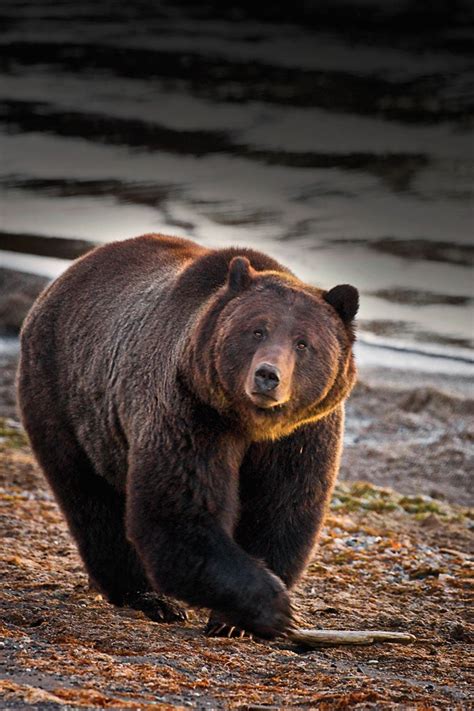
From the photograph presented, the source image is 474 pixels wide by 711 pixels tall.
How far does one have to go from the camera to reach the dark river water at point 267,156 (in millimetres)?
13180

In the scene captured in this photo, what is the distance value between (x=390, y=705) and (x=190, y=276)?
2226 mm

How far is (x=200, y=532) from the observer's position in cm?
535

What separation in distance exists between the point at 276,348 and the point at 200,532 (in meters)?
0.89

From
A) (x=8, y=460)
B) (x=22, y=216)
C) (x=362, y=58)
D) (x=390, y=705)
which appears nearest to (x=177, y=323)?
(x=390, y=705)

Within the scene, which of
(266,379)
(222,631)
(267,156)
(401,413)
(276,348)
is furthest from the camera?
(267,156)

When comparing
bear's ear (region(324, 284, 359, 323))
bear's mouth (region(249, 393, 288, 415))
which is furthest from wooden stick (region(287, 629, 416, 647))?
bear's ear (region(324, 284, 359, 323))

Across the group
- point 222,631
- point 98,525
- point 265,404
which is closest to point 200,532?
point 222,631

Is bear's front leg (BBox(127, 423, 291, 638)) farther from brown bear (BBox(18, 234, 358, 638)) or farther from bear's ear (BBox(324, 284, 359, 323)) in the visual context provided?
bear's ear (BBox(324, 284, 359, 323))

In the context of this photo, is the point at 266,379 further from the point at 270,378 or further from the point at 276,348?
the point at 276,348

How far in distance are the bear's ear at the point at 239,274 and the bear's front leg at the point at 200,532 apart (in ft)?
2.01

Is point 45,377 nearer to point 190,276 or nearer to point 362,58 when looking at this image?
point 190,276

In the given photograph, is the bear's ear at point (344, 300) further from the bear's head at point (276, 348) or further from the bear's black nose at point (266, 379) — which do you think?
the bear's black nose at point (266, 379)

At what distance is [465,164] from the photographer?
15.5 meters

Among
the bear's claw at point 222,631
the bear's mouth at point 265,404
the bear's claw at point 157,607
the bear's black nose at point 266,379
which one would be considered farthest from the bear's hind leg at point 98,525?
the bear's black nose at point 266,379
